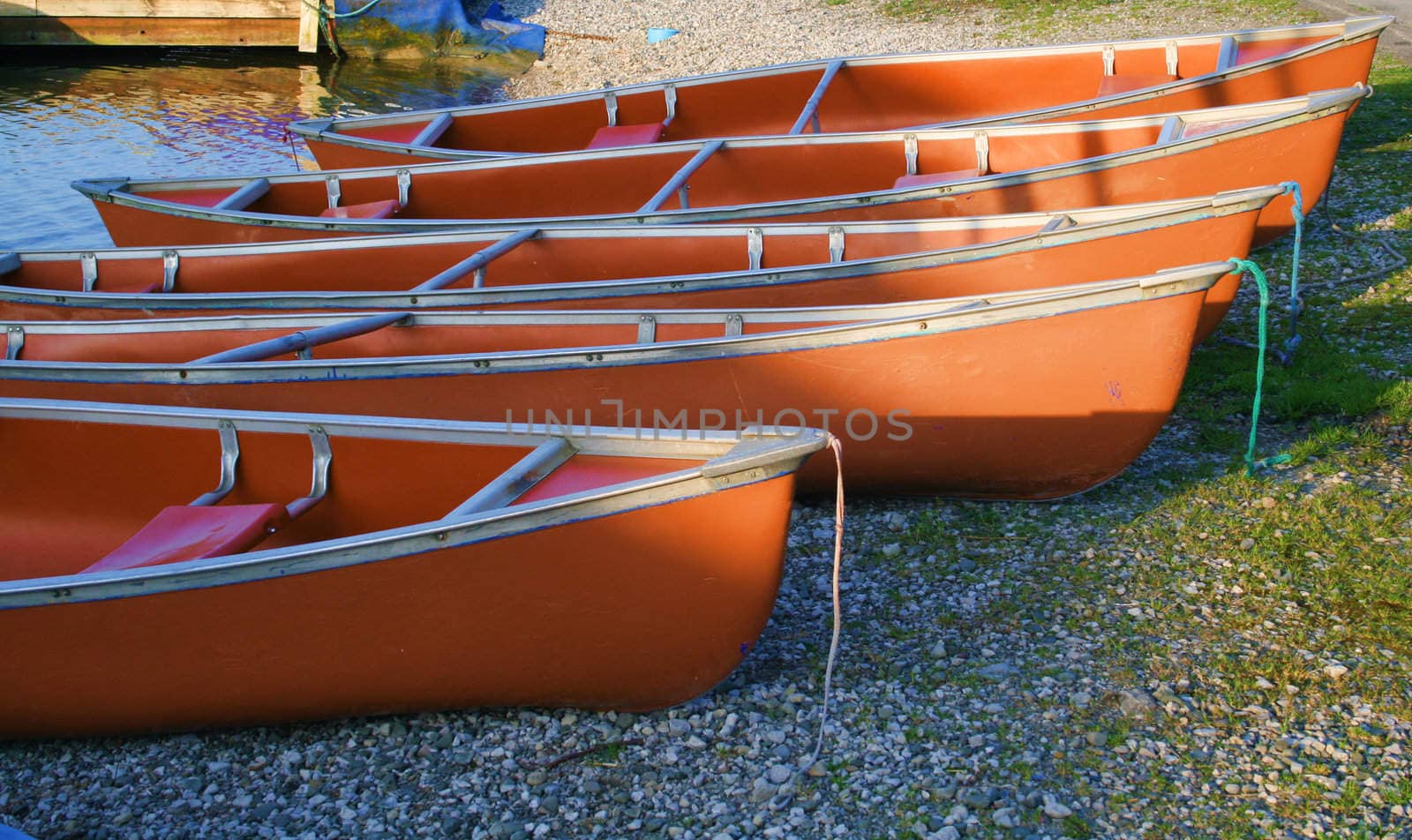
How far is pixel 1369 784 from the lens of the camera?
330 centimetres

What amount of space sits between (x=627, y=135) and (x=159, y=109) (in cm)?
952

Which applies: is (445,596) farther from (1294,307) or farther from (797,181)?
(797,181)

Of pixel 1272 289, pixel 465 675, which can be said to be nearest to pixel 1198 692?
pixel 465 675

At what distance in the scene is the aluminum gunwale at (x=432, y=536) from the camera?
346 centimetres

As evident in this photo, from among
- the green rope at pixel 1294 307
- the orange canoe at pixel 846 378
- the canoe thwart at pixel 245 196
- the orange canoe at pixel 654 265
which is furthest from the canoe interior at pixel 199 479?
the green rope at pixel 1294 307

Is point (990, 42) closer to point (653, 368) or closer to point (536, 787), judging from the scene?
point (653, 368)

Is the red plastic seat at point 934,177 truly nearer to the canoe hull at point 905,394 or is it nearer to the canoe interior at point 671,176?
the canoe interior at point 671,176

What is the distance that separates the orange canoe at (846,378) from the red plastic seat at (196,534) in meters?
0.90

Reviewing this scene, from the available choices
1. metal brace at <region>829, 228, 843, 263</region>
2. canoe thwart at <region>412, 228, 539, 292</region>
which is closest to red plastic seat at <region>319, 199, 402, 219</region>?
canoe thwart at <region>412, 228, 539, 292</region>

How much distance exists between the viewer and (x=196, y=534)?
427cm

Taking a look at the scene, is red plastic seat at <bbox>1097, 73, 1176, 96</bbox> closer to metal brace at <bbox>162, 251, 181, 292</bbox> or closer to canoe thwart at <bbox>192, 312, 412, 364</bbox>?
canoe thwart at <bbox>192, 312, 412, 364</bbox>

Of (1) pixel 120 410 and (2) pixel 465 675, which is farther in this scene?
(1) pixel 120 410

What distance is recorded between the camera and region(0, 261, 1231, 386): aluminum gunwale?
4.48m

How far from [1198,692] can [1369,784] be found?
556 mm
